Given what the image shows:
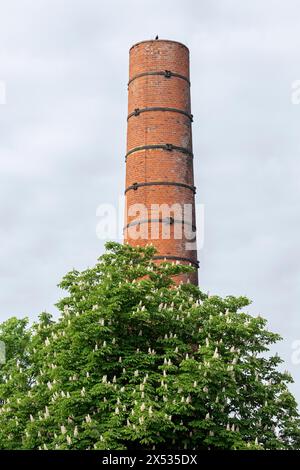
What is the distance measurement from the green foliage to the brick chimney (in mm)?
5762

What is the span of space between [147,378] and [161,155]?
469 inches

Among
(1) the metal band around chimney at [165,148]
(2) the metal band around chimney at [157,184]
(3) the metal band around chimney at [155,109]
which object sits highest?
(3) the metal band around chimney at [155,109]

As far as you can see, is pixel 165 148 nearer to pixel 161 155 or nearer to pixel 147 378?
pixel 161 155

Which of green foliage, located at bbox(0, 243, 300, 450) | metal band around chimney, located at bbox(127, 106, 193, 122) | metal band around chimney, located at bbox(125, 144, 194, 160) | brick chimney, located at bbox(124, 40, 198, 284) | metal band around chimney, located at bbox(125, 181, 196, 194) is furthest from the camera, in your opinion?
metal band around chimney, located at bbox(127, 106, 193, 122)

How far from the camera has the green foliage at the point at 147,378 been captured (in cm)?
2020

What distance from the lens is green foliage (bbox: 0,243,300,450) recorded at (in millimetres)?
20203

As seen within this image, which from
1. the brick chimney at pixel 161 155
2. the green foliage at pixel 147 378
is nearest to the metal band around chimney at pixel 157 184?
the brick chimney at pixel 161 155

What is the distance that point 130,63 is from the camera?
33094mm

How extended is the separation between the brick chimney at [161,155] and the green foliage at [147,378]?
5.76m

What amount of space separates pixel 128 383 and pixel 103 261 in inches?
170

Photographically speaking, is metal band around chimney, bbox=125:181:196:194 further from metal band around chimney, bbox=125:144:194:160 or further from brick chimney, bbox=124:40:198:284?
metal band around chimney, bbox=125:144:194:160

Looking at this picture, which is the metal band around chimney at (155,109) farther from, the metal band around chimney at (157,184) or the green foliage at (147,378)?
the green foliage at (147,378)

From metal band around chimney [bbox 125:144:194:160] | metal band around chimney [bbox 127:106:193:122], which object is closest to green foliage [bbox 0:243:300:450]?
metal band around chimney [bbox 125:144:194:160]
